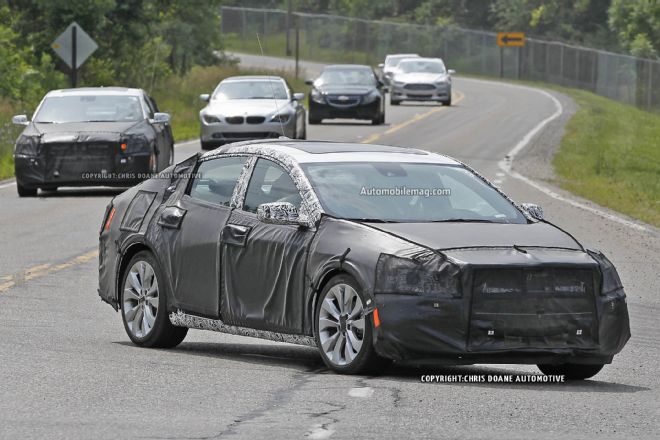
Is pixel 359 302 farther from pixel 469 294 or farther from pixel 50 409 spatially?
pixel 50 409

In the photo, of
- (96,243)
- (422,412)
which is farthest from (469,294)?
(96,243)

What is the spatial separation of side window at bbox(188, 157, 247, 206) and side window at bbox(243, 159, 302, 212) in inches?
7.2

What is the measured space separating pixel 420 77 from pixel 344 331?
170ft

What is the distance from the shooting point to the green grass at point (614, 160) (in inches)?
1071

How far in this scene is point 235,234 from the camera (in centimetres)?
1121

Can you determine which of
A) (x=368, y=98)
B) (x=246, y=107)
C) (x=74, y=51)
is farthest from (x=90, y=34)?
(x=246, y=107)

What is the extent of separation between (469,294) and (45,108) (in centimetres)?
1764

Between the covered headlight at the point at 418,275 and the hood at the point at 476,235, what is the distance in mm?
144

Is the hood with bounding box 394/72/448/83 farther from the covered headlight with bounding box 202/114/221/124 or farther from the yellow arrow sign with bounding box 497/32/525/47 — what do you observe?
the yellow arrow sign with bounding box 497/32/525/47

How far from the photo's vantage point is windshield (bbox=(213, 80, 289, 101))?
37.7m

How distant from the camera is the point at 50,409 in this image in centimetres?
894

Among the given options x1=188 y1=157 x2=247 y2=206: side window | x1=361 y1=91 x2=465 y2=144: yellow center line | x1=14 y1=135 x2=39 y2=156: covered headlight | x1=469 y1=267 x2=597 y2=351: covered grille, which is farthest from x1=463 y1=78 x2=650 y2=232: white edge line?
x1=469 y1=267 x2=597 y2=351: covered grille

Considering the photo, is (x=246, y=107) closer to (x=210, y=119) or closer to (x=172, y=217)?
(x=210, y=119)

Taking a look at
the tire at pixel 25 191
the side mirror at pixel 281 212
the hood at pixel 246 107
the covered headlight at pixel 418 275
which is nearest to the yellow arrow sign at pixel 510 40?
the hood at pixel 246 107
